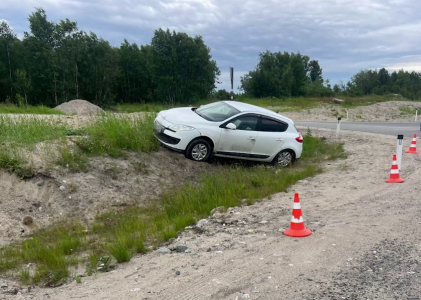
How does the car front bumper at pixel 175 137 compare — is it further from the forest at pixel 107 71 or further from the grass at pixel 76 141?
the forest at pixel 107 71

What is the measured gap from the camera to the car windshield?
35.7 ft

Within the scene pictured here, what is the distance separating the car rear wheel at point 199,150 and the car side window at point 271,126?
1781 mm

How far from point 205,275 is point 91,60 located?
46.9 m

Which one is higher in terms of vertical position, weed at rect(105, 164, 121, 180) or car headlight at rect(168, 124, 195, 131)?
car headlight at rect(168, 124, 195, 131)

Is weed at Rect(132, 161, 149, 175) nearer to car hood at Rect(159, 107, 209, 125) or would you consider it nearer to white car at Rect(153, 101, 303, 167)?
white car at Rect(153, 101, 303, 167)

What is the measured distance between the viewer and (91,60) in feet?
155

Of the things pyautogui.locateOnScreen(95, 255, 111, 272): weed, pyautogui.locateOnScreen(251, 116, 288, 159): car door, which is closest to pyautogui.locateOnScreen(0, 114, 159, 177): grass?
pyautogui.locateOnScreen(251, 116, 288, 159): car door

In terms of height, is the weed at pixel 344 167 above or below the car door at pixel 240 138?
below

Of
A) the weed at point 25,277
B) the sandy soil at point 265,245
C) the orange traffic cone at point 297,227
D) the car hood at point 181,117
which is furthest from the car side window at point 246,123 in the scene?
the weed at point 25,277

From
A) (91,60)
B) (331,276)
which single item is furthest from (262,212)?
(91,60)

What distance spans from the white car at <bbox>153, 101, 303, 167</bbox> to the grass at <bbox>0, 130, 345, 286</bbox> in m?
0.66

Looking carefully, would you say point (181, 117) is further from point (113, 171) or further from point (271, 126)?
point (271, 126)

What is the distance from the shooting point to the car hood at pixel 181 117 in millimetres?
10417

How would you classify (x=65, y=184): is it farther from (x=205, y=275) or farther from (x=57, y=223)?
(x=205, y=275)
